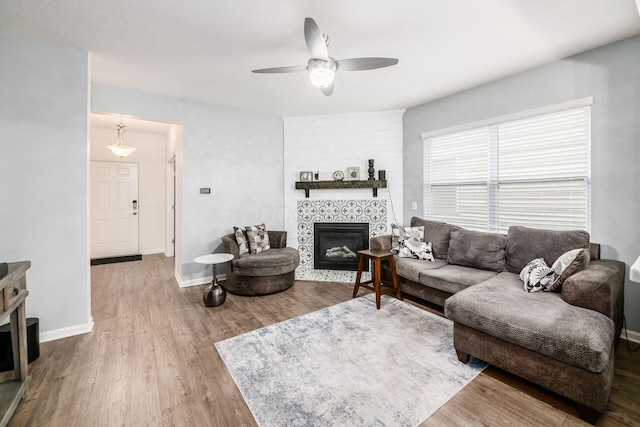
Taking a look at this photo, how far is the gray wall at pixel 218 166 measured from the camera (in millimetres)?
3768

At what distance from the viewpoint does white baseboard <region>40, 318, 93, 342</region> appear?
2.42 metres

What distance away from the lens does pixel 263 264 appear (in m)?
3.50

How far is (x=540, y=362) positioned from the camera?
1689 millimetres

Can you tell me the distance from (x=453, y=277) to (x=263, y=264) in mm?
2223

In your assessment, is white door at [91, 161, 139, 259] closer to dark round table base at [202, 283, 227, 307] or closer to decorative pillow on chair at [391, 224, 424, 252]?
dark round table base at [202, 283, 227, 307]

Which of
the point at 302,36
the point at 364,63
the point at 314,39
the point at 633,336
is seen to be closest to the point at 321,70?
the point at 314,39

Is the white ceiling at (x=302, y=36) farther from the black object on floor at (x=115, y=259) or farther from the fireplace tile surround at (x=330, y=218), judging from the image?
the black object on floor at (x=115, y=259)

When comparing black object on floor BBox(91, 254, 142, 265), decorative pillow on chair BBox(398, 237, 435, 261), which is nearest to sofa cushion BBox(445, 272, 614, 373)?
decorative pillow on chair BBox(398, 237, 435, 261)

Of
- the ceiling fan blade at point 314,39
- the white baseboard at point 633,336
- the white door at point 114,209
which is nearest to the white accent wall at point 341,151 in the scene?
the ceiling fan blade at point 314,39

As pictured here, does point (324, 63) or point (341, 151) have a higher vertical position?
point (324, 63)

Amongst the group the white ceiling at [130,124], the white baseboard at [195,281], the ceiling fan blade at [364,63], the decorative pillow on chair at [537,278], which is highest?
the white ceiling at [130,124]

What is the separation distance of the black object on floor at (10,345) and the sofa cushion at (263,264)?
181cm

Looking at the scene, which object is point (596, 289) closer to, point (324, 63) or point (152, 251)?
point (324, 63)

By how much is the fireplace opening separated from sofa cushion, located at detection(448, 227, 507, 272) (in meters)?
1.48
